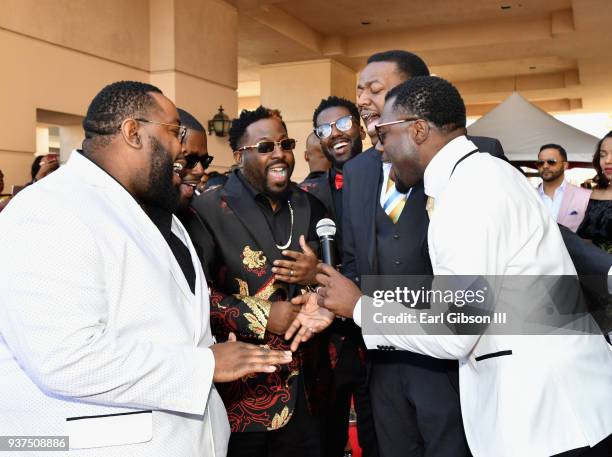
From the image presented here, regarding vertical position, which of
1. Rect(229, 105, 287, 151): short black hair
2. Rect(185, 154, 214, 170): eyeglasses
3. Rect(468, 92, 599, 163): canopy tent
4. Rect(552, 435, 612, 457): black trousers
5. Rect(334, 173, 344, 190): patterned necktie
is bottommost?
Rect(552, 435, 612, 457): black trousers

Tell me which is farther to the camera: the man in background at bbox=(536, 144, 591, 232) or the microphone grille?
the man in background at bbox=(536, 144, 591, 232)

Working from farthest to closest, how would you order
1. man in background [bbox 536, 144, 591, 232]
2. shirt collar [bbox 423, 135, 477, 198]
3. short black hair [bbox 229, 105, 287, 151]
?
1. man in background [bbox 536, 144, 591, 232]
2. short black hair [bbox 229, 105, 287, 151]
3. shirt collar [bbox 423, 135, 477, 198]

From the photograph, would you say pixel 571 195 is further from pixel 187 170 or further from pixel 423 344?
pixel 423 344

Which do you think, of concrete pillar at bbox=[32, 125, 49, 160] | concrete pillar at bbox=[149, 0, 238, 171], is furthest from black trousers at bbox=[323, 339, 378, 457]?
concrete pillar at bbox=[32, 125, 49, 160]

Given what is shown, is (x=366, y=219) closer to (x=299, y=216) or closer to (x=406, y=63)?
(x=299, y=216)

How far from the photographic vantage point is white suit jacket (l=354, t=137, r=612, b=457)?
2074 mm

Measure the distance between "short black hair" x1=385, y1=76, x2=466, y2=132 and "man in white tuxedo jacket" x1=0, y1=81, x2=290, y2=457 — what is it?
89 centimetres

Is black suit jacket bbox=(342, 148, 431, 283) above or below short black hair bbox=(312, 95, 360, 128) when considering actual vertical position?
below

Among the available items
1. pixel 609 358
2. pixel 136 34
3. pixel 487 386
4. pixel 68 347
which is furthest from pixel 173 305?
pixel 136 34

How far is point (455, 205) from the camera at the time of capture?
6.97 ft

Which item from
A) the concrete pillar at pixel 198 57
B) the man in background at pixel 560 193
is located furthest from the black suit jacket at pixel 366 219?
the concrete pillar at pixel 198 57

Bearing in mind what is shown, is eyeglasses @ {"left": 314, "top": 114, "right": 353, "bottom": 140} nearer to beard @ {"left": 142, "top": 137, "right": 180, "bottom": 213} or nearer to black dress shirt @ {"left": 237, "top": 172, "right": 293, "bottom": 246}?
black dress shirt @ {"left": 237, "top": 172, "right": 293, "bottom": 246}

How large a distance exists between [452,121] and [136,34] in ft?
30.2

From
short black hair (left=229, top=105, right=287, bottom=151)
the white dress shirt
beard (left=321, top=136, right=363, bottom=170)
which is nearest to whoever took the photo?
short black hair (left=229, top=105, right=287, bottom=151)
